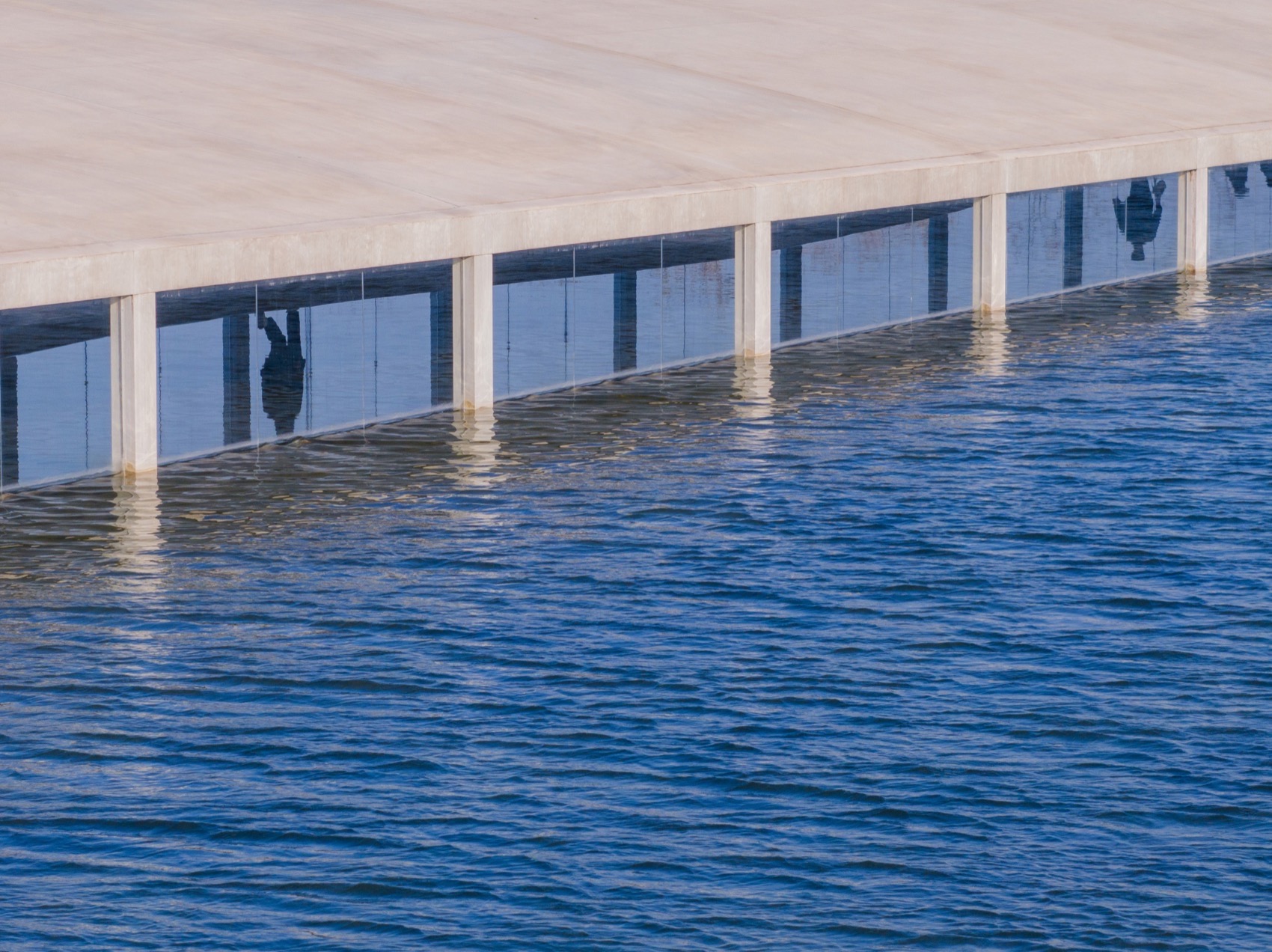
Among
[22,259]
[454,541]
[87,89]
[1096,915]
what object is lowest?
[1096,915]

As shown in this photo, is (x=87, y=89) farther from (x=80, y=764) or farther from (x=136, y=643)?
(x=80, y=764)

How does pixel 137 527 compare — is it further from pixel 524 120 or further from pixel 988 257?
pixel 988 257

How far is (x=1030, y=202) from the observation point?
5284cm

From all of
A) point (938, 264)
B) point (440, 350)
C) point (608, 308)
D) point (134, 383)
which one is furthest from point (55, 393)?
point (938, 264)

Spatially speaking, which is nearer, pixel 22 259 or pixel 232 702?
pixel 232 702

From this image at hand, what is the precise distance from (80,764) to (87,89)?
22.1 meters

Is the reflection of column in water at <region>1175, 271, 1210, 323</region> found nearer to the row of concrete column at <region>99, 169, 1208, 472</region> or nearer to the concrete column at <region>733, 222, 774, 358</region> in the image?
the row of concrete column at <region>99, 169, 1208, 472</region>

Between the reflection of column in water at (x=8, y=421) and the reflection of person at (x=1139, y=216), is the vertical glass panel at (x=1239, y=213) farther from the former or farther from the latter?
the reflection of column in water at (x=8, y=421)

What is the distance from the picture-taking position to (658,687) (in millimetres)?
23484

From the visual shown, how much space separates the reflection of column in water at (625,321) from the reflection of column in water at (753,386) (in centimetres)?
202

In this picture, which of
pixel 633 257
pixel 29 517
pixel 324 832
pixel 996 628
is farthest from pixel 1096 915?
pixel 633 257

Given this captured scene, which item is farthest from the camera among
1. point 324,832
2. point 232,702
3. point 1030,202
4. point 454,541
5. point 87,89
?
point 1030,202

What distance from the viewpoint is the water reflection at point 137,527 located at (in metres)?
28.7

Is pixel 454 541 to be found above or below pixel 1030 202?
below
